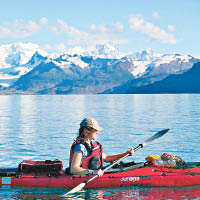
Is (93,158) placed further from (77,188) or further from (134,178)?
(134,178)

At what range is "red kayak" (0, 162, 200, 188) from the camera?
12.1m

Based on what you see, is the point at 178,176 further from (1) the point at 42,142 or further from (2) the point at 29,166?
(1) the point at 42,142

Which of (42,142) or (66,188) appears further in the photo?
(42,142)

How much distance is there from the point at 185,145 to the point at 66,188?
1305 centimetres

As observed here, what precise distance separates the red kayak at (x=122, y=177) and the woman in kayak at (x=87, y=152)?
2.82ft

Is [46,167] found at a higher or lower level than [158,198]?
higher

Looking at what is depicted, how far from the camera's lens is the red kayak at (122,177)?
39.6 feet

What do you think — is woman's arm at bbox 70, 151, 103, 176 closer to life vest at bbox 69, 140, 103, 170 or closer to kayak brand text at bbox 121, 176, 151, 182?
life vest at bbox 69, 140, 103, 170

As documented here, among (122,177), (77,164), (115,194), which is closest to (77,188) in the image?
(77,164)

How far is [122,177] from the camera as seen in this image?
1219 cm

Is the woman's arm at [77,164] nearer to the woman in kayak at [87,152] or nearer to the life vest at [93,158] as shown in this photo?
the woman in kayak at [87,152]

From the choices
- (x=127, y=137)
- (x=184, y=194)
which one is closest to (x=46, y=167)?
(x=184, y=194)

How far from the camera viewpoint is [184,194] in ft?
39.0

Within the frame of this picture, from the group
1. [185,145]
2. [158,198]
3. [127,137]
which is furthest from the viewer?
[127,137]
